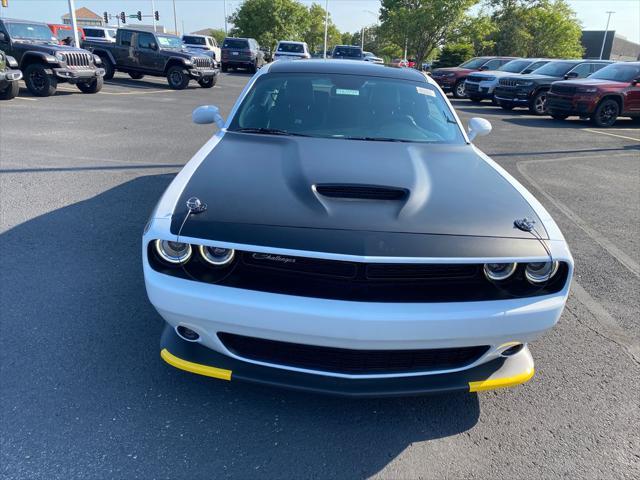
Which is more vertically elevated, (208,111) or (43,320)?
(208,111)

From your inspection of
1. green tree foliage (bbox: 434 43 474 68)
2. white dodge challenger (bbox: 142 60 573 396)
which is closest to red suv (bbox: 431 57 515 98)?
green tree foliage (bbox: 434 43 474 68)

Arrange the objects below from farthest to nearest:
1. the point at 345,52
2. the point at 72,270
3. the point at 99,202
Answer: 1. the point at 345,52
2. the point at 99,202
3. the point at 72,270

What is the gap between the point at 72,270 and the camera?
12.2 ft

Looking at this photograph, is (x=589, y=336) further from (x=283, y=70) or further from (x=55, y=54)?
(x=55, y=54)

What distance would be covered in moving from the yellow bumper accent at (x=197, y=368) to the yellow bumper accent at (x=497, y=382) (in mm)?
1115

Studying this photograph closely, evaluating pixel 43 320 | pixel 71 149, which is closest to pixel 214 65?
pixel 71 149

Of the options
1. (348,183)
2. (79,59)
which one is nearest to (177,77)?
(79,59)

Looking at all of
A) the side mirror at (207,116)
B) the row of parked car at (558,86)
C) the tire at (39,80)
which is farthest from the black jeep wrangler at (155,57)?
the side mirror at (207,116)

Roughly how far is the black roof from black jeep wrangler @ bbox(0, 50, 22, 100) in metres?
10.7

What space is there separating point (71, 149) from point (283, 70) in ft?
17.2

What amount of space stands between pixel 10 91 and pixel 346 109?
40.4 ft

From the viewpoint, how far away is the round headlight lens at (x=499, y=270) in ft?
7.10

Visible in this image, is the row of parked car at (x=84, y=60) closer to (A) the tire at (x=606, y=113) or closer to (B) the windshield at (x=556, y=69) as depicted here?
(B) the windshield at (x=556, y=69)

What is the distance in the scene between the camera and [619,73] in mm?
13453
